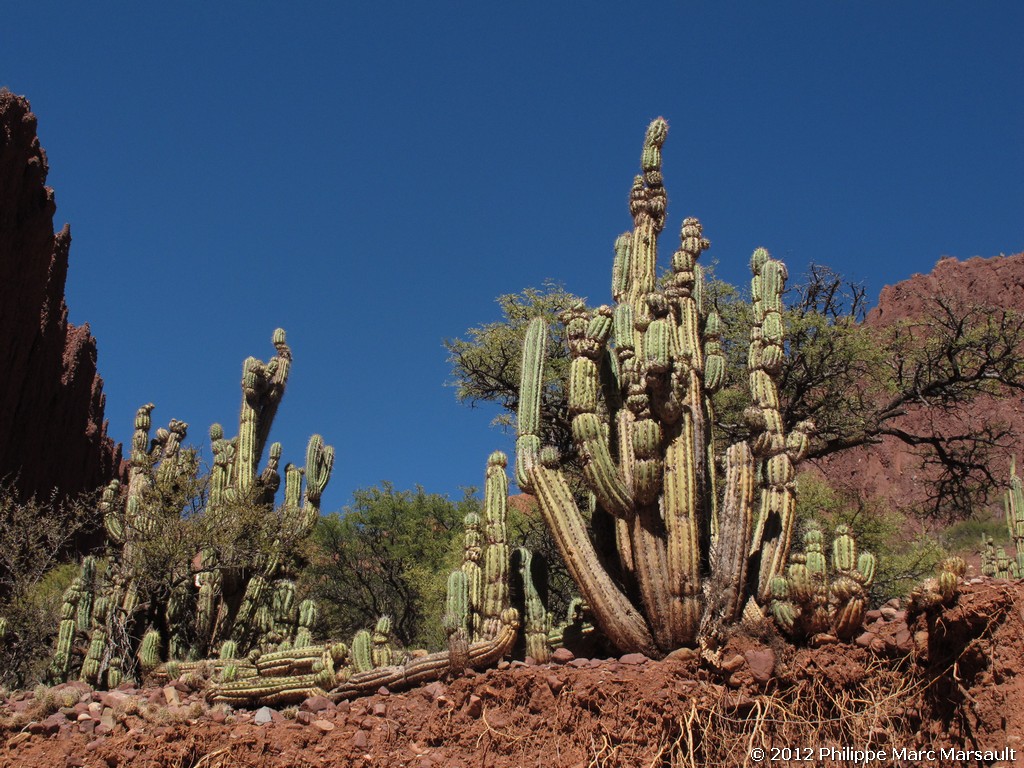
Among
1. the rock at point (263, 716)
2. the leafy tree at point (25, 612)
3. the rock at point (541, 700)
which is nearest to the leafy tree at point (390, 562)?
the leafy tree at point (25, 612)

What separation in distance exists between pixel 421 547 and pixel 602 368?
14133 millimetres

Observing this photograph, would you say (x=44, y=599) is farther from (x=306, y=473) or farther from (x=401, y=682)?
(x=401, y=682)

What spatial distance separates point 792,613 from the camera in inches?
277

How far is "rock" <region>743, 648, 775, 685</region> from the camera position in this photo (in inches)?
269

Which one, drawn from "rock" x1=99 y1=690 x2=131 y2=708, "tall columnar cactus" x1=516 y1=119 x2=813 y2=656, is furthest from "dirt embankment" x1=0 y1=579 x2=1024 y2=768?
"tall columnar cactus" x1=516 y1=119 x2=813 y2=656

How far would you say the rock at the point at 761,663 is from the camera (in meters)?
6.83

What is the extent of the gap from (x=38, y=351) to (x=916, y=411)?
33.3 metres

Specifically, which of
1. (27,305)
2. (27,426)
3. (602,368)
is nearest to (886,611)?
(602,368)

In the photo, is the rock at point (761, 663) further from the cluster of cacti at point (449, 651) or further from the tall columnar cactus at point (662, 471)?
the cluster of cacti at point (449, 651)

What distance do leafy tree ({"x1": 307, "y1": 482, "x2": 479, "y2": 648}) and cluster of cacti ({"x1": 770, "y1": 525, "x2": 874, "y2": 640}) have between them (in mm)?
8860

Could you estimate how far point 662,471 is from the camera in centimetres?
777

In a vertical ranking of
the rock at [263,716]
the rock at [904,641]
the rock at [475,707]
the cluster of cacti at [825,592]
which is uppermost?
the cluster of cacti at [825,592]

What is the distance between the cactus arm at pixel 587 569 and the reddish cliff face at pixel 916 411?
99.8ft

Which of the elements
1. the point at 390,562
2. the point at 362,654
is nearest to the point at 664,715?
the point at 362,654
